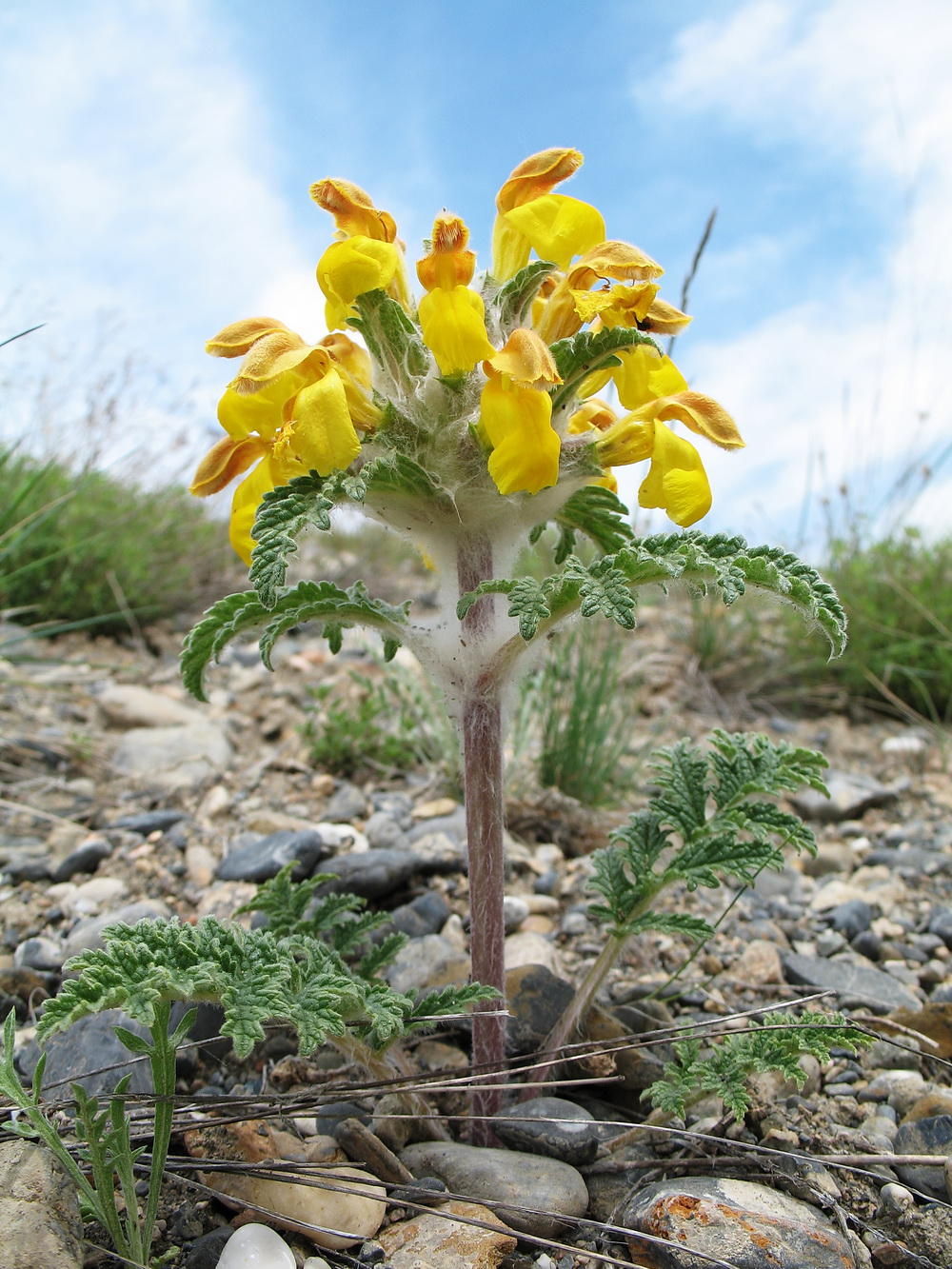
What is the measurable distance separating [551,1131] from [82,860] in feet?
6.07

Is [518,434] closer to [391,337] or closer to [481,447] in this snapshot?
[481,447]

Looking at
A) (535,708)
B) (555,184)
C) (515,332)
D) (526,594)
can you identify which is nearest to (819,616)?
(526,594)

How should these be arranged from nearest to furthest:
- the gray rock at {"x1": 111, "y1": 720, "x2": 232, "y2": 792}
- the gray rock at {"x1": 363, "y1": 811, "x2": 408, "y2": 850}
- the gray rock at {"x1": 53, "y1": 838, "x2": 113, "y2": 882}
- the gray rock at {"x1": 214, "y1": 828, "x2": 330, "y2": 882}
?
the gray rock at {"x1": 214, "y1": 828, "x2": 330, "y2": 882} → the gray rock at {"x1": 53, "y1": 838, "x2": 113, "y2": 882} → the gray rock at {"x1": 363, "y1": 811, "x2": 408, "y2": 850} → the gray rock at {"x1": 111, "y1": 720, "x2": 232, "y2": 792}

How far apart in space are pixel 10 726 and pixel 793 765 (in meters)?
3.21

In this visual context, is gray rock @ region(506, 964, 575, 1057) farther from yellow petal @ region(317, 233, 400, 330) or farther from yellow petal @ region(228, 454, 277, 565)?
yellow petal @ region(317, 233, 400, 330)

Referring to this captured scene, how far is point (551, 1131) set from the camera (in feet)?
5.51

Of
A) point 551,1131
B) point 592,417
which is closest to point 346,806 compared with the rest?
point 551,1131

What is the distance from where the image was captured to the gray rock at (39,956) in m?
2.31

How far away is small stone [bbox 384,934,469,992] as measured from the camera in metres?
2.17

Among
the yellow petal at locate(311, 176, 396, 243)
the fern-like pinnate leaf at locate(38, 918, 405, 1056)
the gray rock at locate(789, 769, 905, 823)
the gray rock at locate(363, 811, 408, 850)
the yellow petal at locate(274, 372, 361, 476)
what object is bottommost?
the gray rock at locate(363, 811, 408, 850)

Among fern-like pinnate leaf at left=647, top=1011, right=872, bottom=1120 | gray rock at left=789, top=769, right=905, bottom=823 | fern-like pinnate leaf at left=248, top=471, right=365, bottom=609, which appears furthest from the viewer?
gray rock at left=789, top=769, right=905, bottom=823

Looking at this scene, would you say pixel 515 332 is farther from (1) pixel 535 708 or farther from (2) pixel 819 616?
(1) pixel 535 708

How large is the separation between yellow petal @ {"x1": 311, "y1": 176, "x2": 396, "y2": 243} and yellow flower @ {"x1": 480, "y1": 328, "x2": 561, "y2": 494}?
0.41 m

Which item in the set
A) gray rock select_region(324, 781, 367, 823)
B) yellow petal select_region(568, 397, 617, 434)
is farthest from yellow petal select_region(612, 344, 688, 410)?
gray rock select_region(324, 781, 367, 823)
